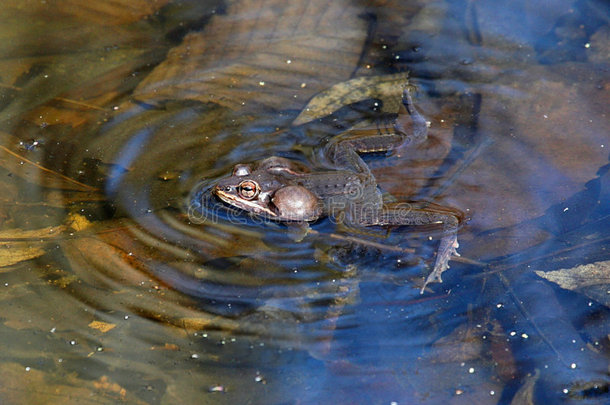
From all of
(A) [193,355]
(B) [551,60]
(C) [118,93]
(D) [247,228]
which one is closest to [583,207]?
(B) [551,60]

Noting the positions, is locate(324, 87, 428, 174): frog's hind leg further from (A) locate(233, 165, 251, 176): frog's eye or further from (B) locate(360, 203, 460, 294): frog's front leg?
(A) locate(233, 165, 251, 176): frog's eye

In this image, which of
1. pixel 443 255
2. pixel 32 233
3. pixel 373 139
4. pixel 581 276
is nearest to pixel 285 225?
pixel 373 139

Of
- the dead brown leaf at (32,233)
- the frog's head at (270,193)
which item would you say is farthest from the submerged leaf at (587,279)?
the dead brown leaf at (32,233)

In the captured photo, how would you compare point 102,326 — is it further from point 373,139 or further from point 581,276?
point 581,276

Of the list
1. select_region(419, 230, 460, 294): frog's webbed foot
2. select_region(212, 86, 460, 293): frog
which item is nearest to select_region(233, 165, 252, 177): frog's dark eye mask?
select_region(212, 86, 460, 293): frog

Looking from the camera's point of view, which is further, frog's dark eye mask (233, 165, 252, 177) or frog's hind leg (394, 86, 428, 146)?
frog's hind leg (394, 86, 428, 146)
